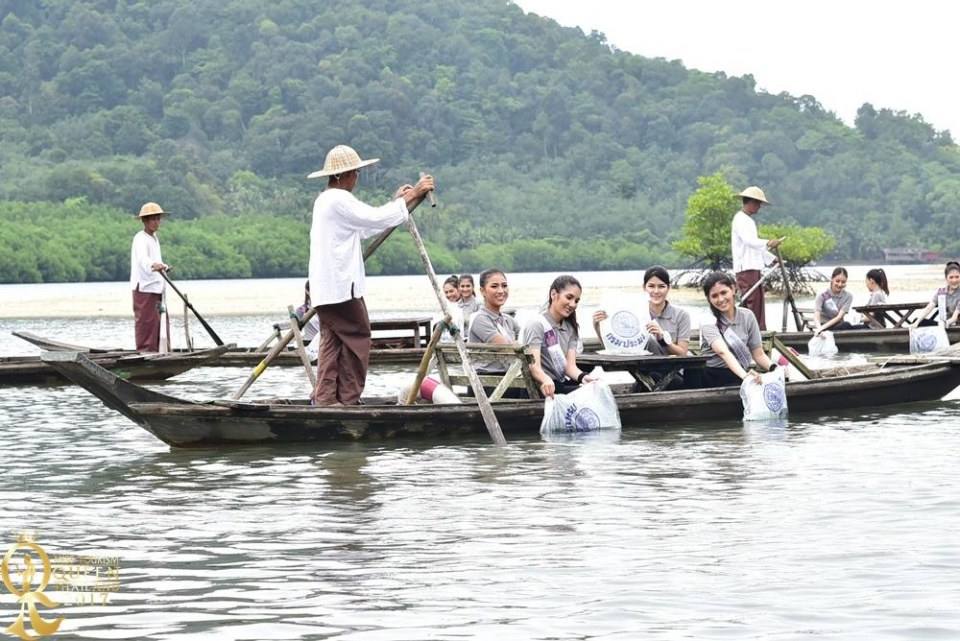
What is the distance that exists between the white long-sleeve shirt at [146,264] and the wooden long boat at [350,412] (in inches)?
208

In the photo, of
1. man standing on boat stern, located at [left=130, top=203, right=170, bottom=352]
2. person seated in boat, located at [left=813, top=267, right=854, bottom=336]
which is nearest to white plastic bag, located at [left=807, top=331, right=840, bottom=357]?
person seated in boat, located at [left=813, top=267, right=854, bottom=336]

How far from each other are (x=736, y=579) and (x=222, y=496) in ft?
11.0

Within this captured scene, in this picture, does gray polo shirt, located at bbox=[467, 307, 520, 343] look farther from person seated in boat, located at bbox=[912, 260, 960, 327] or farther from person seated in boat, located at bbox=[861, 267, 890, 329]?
person seated in boat, located at bbox=[861, 267, 890, 329]

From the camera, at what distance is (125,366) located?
50.1 feet

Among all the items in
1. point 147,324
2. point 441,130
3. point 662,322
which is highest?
point 441,130

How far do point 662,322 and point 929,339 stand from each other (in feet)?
14.3

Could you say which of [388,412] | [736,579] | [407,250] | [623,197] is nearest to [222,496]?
[388,412]

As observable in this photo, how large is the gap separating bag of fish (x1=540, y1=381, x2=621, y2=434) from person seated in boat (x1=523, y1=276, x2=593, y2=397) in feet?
0.33

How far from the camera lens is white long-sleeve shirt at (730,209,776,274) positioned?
1633 centimetres

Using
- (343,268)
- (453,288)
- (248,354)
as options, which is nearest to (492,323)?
(343,268)

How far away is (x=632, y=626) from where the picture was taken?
552 cm

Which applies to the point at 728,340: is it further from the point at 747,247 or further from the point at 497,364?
the point at 747,247

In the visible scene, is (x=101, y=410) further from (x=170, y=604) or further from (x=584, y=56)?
(x=584, y=56)

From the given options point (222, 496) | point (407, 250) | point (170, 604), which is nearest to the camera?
point (170, 604)
